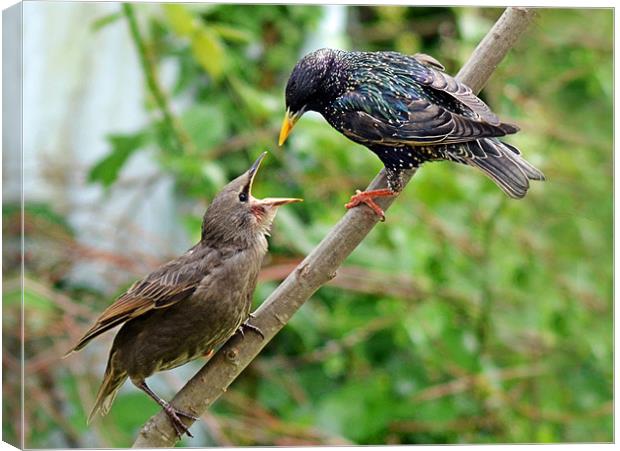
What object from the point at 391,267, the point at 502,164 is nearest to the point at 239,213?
the point at 502,164

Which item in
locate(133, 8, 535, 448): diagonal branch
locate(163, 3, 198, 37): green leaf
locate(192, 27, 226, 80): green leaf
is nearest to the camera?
locate(133, 8, 535, 448): diagonal branch

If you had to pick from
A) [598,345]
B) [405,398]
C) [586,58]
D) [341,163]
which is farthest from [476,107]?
[586,58]

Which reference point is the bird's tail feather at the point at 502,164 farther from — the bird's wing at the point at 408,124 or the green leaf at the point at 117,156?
the green leaf at the point at 117,156

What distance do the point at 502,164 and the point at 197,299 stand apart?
0.66 metres

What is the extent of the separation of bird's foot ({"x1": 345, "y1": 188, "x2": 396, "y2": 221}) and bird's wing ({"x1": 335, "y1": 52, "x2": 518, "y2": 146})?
12 centimetres

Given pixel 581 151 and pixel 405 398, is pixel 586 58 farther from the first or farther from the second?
pixel 405 398

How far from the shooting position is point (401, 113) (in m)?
2.19

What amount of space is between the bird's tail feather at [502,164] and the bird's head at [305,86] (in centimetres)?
31

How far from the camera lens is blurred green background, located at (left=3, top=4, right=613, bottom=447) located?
3.70 meters

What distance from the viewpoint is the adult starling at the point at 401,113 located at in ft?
6.72

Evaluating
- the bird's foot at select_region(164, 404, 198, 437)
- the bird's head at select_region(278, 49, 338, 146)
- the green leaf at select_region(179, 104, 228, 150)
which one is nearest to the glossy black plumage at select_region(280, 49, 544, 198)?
the bird's head at select_region(278, 49, 338, 146)

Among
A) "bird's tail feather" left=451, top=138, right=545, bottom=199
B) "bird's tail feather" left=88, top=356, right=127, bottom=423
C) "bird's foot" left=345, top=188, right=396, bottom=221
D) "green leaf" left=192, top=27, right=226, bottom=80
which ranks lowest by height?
"bird's tail feather" left=88, top=356, right=127, bottom=423

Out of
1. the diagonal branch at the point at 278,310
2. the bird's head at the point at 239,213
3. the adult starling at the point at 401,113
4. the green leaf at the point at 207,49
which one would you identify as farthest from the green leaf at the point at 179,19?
the diagonal branch at the point at 278,310

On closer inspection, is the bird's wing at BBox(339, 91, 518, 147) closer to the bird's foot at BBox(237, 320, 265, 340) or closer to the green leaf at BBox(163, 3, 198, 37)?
the bird's foot at BBox(237, 320, 265, 340)
